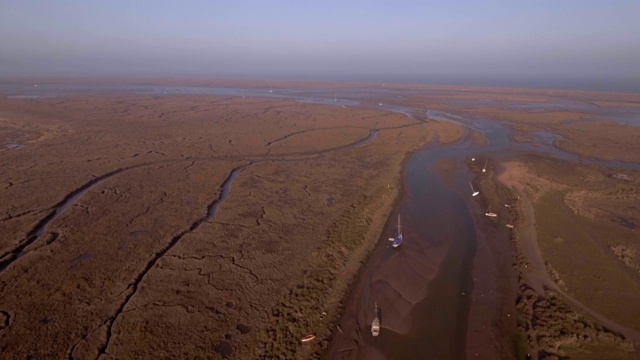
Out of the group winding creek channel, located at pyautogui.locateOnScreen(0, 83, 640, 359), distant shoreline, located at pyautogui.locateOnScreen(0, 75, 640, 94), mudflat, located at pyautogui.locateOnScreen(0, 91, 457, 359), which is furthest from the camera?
distant shoreline, located at pyautogui.locateOnScreen(0, 75, 640, 94)

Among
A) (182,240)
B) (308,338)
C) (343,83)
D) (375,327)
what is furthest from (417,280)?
(343,83)

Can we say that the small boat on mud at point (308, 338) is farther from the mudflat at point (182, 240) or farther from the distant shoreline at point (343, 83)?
the distant shoreline at point (343, 83)

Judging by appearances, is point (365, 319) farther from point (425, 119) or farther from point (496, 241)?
point (425, 119)

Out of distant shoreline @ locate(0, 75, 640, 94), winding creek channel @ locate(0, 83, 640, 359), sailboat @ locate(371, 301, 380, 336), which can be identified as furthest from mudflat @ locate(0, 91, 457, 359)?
distant shoreline @ locate(0, 75, 640, 94)

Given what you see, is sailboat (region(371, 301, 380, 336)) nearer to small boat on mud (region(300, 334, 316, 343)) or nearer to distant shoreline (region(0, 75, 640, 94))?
small boat on mud (region(300, 334, 316, 343))

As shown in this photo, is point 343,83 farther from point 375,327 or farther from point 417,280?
point 375,327

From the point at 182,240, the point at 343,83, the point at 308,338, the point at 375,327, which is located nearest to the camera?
the point at 308,338

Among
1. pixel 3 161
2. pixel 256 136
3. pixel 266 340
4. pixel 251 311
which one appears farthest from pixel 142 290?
pixel 256 136

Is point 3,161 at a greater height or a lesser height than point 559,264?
greater

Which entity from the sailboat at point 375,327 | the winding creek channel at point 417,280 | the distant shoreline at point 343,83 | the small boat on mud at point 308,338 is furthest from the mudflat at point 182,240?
the distant shoreline at point 343,83

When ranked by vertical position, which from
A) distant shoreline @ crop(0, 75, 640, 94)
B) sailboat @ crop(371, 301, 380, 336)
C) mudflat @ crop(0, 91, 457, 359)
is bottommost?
sailboat @ crop(371, 301, 380, 336)

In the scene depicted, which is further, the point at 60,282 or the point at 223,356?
the point at 60,282
